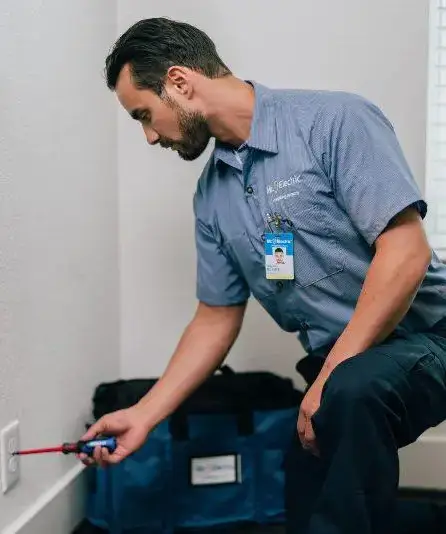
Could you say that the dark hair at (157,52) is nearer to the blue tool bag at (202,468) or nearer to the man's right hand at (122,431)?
the man's right hand at (122,431)

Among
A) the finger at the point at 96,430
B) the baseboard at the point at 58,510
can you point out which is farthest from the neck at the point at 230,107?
the baseboard at the point at 58,510

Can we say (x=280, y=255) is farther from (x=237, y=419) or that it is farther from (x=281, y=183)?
(x=237, y=419)

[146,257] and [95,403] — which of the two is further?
[146,257]

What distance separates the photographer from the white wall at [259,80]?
71.1 inches

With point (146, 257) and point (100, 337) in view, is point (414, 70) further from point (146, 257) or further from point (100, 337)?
point (100, 337)

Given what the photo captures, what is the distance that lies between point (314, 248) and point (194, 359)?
369mm

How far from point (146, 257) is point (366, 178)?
2.90 ft

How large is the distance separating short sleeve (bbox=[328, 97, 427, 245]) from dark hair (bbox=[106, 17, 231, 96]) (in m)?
0.29

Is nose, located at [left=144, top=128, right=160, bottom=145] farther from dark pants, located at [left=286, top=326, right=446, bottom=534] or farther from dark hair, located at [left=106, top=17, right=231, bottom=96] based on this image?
dark pants, located at [left=286, top=326, right=446, bottom=534]

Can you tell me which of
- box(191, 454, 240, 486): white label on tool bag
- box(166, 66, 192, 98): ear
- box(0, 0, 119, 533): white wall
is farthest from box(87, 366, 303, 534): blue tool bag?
box(166, 66, 192, 98): ear

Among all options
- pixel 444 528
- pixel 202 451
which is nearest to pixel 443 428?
pixel 444 528

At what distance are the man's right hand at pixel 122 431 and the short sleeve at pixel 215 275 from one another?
29 cm

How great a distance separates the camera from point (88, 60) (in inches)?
65.9

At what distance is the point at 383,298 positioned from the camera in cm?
109
